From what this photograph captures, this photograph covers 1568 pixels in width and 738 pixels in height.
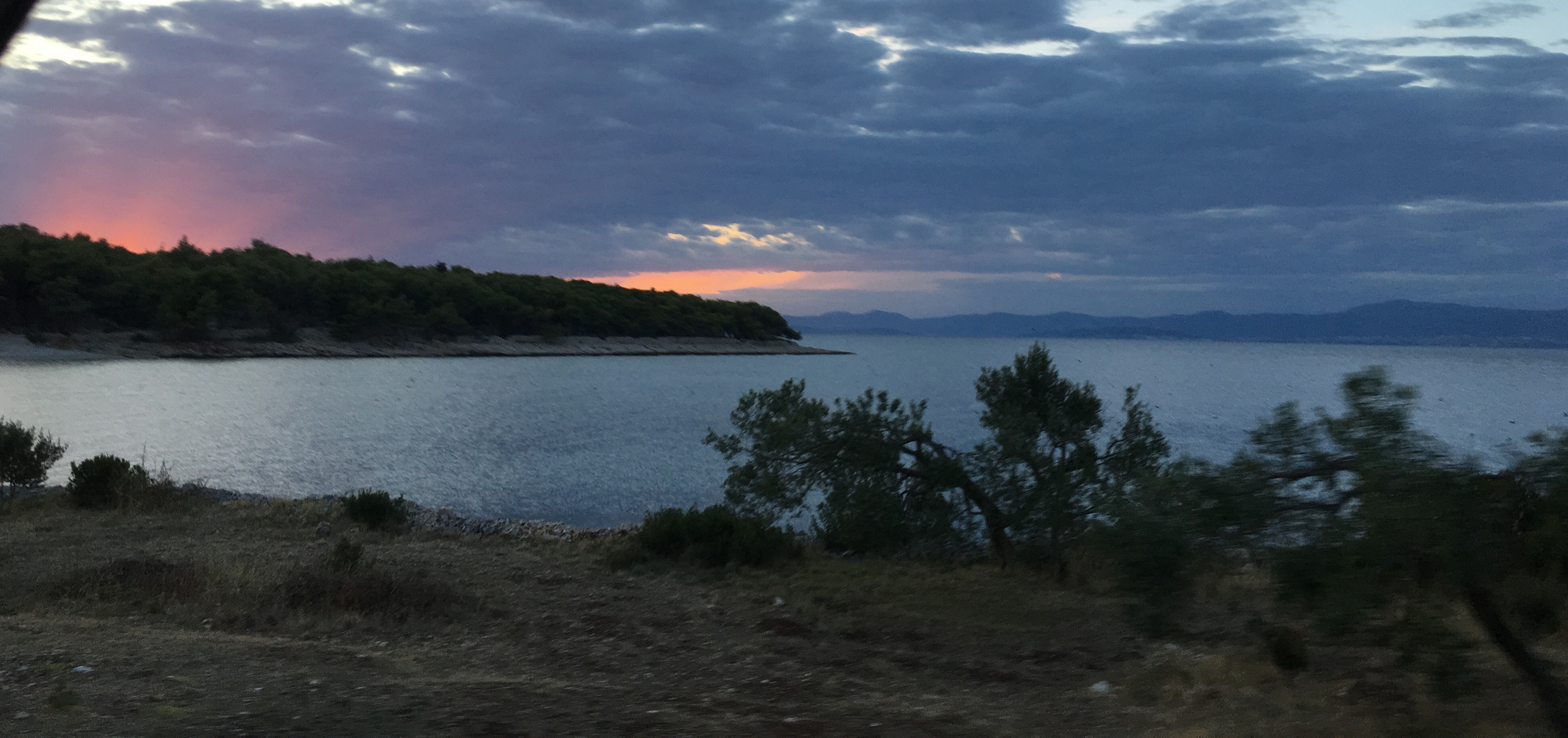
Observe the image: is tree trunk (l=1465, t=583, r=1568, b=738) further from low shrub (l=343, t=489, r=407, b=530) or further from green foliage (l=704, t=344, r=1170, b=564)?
low shrub (l=343, t=489, r=407, b=530)

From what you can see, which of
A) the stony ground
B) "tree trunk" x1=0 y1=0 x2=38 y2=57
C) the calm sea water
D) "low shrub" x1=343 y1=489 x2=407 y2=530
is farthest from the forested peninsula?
"tree trunk" x1=0 y1=0 x2=38 y2=57

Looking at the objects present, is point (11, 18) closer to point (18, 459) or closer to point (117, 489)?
point (117, 489)

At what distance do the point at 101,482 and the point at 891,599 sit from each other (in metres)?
13.5

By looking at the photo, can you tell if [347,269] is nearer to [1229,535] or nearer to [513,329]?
[513,329]

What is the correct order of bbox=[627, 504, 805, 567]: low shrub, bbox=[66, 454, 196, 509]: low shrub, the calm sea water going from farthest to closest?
the calm sea water, bbox=[66, 454, 196, 509]: low shrub, bbox=[627, 504, 805, 567]: low shrub

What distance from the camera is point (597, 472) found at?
102 ft

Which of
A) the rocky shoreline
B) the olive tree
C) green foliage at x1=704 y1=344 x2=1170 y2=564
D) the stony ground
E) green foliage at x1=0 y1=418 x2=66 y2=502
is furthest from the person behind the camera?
green foliage at x1=0 y1=418 x2=66 y2=502

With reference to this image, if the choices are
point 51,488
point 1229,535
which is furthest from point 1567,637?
point 51,488

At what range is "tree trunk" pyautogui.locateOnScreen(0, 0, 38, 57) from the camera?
7.81 feet

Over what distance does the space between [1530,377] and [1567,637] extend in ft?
375

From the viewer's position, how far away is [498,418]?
48.7m

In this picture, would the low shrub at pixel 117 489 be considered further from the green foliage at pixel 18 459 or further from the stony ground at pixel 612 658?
the stony ground at pixel 612 658

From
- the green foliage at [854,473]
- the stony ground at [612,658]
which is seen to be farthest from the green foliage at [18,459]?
the green foliage at [854,473]

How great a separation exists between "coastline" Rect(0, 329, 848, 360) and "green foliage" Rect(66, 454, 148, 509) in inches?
2943
